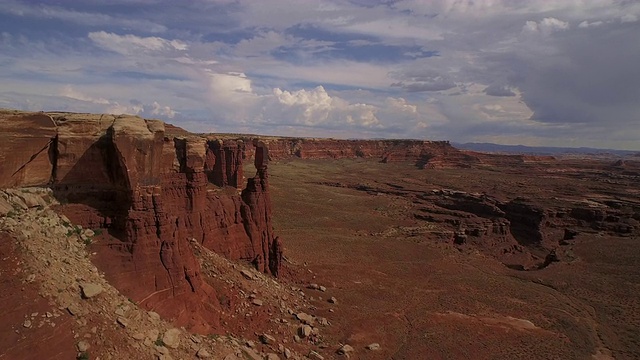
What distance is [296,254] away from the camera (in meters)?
40.5

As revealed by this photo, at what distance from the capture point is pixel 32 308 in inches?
475

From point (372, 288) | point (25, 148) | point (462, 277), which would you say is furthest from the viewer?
point (462, 277)

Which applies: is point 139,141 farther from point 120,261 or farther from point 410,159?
point 410,159

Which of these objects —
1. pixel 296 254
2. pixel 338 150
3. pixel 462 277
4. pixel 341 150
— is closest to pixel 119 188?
pixel 296 254

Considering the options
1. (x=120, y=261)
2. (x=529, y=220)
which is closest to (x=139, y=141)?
(x=120, y=261)

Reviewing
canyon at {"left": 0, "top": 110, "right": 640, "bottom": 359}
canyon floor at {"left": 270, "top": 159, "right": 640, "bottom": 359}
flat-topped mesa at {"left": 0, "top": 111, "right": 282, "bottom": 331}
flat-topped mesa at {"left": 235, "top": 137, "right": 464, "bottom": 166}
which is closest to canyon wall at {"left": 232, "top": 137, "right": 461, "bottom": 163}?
flat-topped mesa at {"left": 235, "top": 137, "right": 464, "bottom": 166}

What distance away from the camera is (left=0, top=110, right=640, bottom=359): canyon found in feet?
53.0

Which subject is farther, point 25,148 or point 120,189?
point 120,189

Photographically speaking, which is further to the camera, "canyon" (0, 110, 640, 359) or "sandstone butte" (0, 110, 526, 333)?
"canyon" (0, 110, 640, 359)

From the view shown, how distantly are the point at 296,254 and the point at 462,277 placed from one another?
15845mm

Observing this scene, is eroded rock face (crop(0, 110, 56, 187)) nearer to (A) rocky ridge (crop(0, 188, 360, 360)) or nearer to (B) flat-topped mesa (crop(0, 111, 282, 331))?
(B) flat-topped mesa (crop(0, 111, 282, 331))

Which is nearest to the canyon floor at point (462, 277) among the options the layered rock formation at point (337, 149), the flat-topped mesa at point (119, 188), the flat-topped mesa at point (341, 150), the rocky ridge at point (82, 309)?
the rocky ridge at point (82, 309)

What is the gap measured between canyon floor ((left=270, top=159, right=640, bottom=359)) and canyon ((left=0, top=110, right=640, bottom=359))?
20cm

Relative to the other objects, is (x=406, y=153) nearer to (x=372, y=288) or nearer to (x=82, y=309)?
(x=372, y=288)
